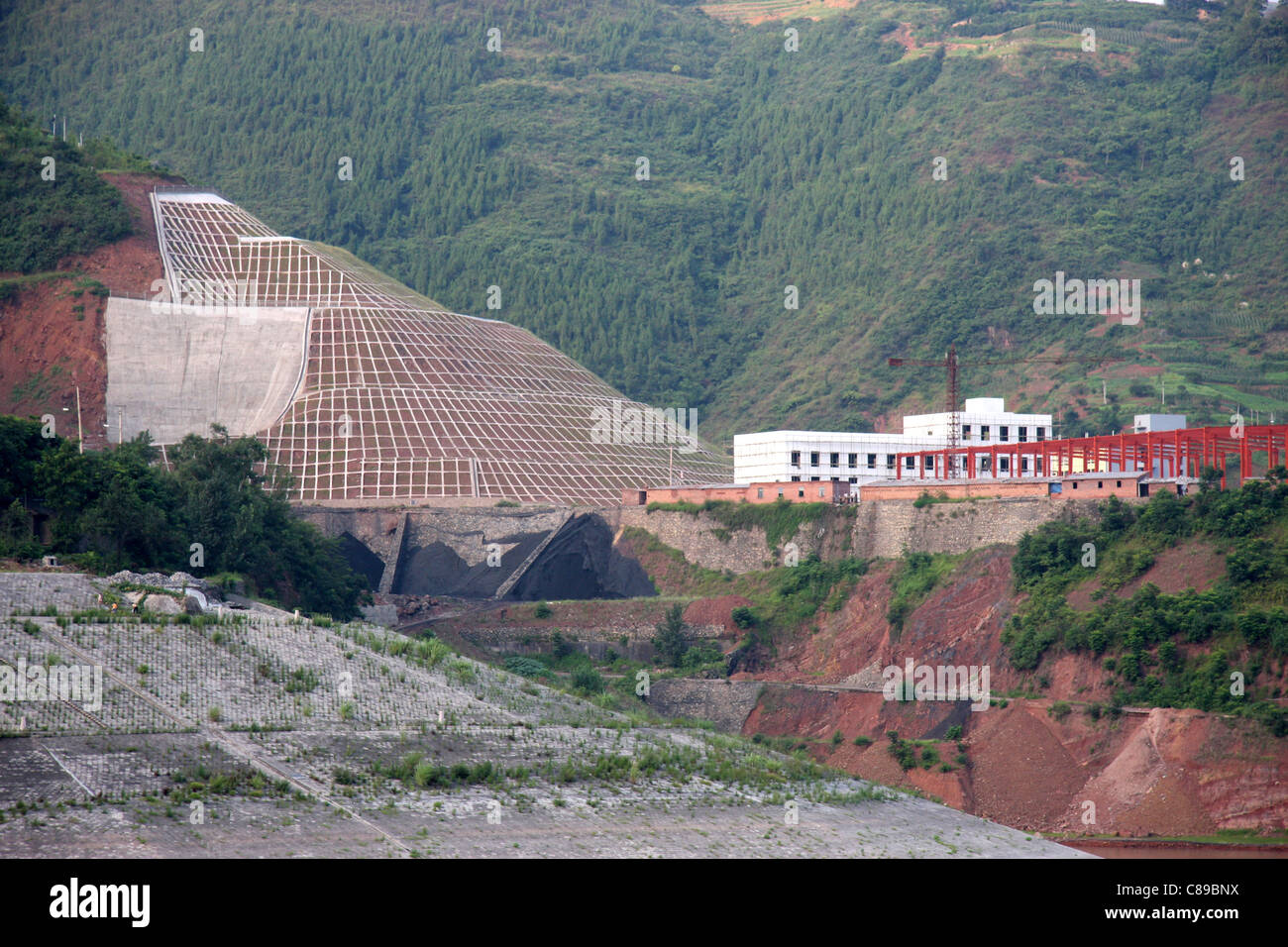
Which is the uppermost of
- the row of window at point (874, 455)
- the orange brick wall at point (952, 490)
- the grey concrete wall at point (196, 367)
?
the grey concrete wall at point (196, 367)

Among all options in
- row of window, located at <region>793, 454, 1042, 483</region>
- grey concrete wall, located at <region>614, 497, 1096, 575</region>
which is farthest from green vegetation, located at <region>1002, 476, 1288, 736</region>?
row of window, located at <region>793, 454, 1042, 483</region>

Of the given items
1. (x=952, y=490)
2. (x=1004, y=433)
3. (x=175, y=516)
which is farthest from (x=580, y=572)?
(x=1004, y=433)

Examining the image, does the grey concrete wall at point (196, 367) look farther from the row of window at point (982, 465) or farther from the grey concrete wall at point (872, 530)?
the row of window at point (982, 465)

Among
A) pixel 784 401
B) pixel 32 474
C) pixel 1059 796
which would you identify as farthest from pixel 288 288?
pixel 1059 796

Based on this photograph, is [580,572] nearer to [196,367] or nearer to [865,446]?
[865,446]

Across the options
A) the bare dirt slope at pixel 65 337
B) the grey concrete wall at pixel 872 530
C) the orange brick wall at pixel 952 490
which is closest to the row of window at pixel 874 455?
the grey concrete wall at pixel 872 530

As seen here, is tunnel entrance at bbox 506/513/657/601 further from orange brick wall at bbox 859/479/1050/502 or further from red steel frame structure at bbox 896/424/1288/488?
red steel frame structure at bbox 896/424/1288/488

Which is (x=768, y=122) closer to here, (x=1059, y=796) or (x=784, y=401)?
(x=784, y=401)
